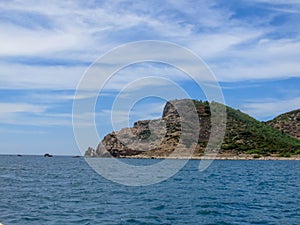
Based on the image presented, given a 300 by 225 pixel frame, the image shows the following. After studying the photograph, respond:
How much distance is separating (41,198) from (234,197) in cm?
2011

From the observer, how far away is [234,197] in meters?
44.4

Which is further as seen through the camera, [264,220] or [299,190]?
[299,190]

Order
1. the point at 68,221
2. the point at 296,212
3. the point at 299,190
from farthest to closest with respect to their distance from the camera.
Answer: the point at 299,190 < the point at 296,212 < the point at 68,221

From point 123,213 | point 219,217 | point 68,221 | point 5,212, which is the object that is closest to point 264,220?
point 219,217

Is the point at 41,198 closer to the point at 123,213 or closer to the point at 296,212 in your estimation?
the point at 123,213

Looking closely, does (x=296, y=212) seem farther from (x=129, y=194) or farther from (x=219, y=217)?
(x=129, y=194)

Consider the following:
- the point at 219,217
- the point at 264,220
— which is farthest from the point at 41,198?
the point at 264,220

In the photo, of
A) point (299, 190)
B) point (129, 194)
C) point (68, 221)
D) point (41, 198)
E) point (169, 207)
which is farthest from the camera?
point (299, 190)

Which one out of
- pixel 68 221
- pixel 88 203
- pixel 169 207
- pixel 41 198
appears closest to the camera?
pixel 68 221

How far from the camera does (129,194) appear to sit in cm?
4703

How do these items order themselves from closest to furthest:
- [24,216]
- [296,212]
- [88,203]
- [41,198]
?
[24,216], [296,212], [88,203], [41,198]

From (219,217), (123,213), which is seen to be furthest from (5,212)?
(219,217)

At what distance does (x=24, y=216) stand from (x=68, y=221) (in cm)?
422

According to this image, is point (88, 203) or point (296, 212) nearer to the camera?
point (296, 212)
